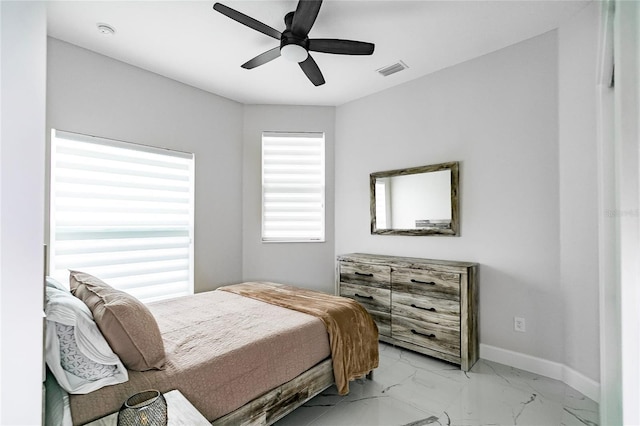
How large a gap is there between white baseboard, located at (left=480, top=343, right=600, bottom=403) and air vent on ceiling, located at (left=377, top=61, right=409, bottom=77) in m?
2.80

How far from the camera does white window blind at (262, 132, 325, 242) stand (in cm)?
416

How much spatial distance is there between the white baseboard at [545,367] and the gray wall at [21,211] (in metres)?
3.08

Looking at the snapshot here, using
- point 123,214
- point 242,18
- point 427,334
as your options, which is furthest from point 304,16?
point 427,334

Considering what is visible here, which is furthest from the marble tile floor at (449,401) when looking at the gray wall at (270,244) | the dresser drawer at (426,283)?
the gray wall at (270,244)

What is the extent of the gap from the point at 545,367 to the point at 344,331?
69.4 inches

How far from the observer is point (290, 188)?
4168 millimetres

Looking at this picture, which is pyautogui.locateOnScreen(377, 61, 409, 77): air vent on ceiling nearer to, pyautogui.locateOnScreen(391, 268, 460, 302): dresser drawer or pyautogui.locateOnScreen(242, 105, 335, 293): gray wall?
pyautogui.locateOnScreen(242, 105, 335, 293): gray wall

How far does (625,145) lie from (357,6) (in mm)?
2103

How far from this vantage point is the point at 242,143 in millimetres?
4164

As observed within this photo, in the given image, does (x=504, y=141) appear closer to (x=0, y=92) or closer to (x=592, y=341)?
(x=592, y=341)

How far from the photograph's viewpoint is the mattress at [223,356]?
1.39m

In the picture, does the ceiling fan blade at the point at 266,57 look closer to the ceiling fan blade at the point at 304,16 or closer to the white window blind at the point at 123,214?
the ceiling fan blade at the point at 304,16

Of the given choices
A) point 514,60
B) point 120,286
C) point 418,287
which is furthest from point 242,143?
point 514,60

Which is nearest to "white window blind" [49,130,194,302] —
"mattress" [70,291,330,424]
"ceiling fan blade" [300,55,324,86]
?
"mattress" [70,291,330,424]
